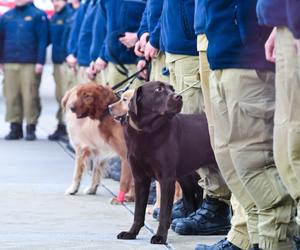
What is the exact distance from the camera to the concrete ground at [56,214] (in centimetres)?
690

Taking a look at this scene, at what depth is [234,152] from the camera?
540 cm

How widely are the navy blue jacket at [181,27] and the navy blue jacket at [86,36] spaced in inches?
212

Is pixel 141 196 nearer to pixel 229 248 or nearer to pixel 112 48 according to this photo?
pixel 229 248

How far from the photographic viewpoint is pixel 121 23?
→ 991cm

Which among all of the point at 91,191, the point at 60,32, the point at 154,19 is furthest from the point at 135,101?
the point at 60,32

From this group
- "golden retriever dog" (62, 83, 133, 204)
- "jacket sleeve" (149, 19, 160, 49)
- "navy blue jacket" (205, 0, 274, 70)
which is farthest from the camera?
A: "golden retriever dog" (62, 83, 133, 204)

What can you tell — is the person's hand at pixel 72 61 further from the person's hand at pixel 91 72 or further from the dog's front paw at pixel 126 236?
the dog's front paw at pixel 126 236

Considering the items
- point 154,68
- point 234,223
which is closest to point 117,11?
point 154,68

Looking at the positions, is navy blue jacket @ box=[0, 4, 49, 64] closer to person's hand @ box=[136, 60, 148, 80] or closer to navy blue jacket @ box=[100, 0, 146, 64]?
navy blue jacket @ box=[100, 0, 146, 64]

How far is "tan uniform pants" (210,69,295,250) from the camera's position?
528 centimetres

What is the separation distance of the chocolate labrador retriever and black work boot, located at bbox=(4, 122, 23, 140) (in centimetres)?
922

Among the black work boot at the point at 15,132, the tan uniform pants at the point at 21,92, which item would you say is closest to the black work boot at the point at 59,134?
the tan uniform pants at the point at 21,92

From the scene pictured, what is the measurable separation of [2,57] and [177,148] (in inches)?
369

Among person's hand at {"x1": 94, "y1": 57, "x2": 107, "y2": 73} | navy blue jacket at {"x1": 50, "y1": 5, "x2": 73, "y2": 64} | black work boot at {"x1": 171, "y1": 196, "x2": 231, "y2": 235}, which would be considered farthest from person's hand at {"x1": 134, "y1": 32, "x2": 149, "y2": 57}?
navy blue jacket at {"x1": 50, "y1": 5, "x2": 73, "y2": 64}
